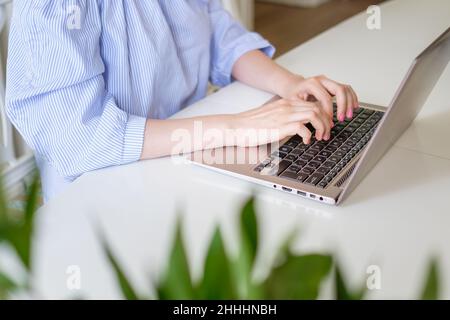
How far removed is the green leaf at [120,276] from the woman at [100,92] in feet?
1.93

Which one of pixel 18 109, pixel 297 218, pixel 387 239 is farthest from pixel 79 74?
pixel 387 239

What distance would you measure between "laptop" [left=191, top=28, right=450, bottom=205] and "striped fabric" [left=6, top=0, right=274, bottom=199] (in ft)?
0.48

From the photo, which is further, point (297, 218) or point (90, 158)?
point (90, 158)

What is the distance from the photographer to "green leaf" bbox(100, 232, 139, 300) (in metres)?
0.22

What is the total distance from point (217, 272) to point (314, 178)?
58cm

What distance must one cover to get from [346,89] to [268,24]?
2.83 m

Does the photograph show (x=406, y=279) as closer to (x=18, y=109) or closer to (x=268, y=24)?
(x=18, y=109)

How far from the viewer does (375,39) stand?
143 cm

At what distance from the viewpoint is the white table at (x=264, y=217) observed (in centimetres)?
64

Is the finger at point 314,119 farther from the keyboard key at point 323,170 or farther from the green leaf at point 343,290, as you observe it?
the green leaf at point 343,290

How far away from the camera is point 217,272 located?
229mm

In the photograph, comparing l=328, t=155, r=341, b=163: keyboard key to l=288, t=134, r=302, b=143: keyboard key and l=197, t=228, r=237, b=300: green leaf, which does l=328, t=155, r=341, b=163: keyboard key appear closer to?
l=288, t=134, r=302, b=143: keyboard key

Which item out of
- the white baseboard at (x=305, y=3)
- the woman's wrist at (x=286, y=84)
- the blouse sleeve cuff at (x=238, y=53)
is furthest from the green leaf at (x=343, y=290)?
the white baseboard at (x=305, y=3)
